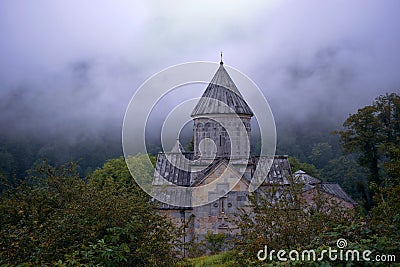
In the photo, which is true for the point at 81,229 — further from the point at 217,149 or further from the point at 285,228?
the point at 217,149

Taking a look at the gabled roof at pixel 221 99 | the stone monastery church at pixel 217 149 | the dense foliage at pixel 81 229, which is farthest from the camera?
the gabled roof at pixel 221 99

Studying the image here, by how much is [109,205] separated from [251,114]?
9.46 m

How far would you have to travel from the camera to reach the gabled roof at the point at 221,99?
14648 millimetres

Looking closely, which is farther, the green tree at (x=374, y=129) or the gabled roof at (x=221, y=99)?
the green tree at (x=374, y=129)

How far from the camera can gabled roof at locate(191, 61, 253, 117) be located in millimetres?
14648

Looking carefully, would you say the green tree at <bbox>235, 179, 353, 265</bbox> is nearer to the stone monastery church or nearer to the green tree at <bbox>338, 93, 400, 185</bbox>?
the stone monastery church

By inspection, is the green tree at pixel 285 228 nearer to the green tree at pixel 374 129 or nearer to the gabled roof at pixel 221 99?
the gabled roof at pixel 221 99

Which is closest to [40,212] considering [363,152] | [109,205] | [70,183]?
[70,183]

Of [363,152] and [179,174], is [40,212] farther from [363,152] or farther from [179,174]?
[363,152]

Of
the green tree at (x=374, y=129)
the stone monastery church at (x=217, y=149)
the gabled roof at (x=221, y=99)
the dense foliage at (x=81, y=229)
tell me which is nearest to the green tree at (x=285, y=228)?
the dense foliage at (x=81, y=229)

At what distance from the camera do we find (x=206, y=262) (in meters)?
9.67

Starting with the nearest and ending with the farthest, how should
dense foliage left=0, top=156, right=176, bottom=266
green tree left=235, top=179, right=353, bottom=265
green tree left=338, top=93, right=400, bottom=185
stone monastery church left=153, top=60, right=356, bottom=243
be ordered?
dense foliage left=0, top=156, right=176, bottom=266, green tree left=235, top=179, right=353, bottom=265, stone monastery church left=153, top=60, right=356, bottom=243, green tree left=338, top=93, right=400, bottom=185

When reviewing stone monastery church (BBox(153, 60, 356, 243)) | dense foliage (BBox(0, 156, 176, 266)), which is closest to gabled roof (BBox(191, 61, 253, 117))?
stone monastery church (BBox(153, 60, 356, 243))

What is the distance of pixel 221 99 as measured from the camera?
1485 centimetres
